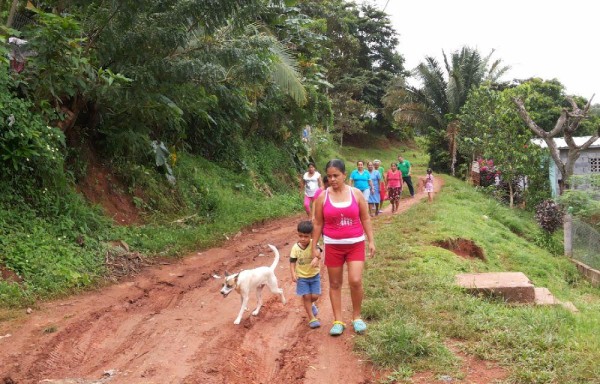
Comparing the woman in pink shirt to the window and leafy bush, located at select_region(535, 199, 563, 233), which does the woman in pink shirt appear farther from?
the window

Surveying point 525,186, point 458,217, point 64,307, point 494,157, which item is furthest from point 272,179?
point 64,307

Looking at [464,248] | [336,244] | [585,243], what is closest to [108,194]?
[336,244]

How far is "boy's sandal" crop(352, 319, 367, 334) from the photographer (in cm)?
493

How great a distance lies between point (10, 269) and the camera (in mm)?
6484

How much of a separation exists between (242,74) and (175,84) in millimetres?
1127

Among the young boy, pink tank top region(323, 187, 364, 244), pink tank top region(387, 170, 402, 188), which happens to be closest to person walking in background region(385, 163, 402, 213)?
pink tank top region(387, 170, 402, 188)

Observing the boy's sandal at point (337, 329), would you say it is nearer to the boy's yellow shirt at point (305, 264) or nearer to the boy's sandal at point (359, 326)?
the boy's sandal at point (359, 326)

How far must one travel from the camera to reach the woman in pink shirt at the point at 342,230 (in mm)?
4938

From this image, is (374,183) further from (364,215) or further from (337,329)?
(337,329)

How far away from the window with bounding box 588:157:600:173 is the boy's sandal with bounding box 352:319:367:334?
19812 millimetres

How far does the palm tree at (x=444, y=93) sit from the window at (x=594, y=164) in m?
6.40

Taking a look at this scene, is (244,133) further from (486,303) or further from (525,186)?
(486,303)

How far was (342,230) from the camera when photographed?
4.96m

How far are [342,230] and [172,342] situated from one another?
74.7 inches
